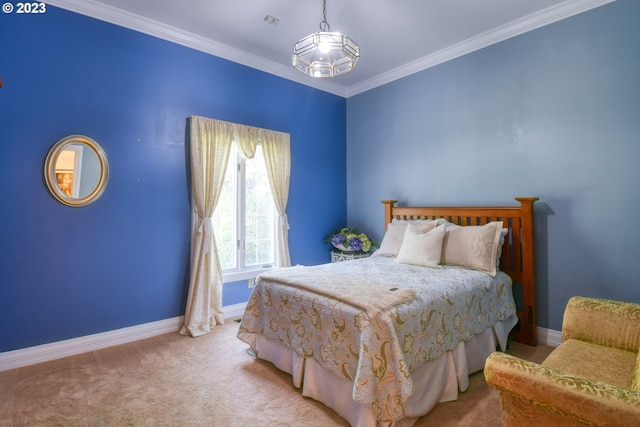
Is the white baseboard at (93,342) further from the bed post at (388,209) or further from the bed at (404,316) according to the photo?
the bed post at (388,209)

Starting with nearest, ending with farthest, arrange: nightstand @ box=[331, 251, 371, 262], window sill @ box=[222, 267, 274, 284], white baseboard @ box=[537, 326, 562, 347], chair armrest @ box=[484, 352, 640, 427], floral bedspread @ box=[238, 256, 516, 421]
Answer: chair armrest @ box=[484, 352, 640, 427] → floral bedspread @ box=[238, 256, 516, 421] → white baseboard @ box=[537, 326, 562, 347] → window sill @ box=[222, 267, 274, 284] → nightstand @ box=[331, 251, 371, 262]

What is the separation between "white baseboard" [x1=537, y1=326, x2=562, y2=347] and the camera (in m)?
2.85

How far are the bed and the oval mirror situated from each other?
170 cm

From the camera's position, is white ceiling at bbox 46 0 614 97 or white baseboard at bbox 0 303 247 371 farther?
white ceiling at bbox 46 0 614 97

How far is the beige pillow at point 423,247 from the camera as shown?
287 centimetres

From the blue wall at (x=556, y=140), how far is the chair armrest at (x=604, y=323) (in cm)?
→ 100

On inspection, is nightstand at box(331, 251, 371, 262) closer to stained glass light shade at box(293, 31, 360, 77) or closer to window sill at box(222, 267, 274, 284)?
window sill at box(222, 267, 274, 284)

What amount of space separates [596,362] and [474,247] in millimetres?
1275

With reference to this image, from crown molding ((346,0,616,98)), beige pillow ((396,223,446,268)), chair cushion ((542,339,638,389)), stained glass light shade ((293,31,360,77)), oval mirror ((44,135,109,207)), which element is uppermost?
crown molding ((346,0,616,98))

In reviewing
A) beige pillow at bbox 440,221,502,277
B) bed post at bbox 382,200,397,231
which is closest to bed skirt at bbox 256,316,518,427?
beige pillow at bbox 440,221,502,277

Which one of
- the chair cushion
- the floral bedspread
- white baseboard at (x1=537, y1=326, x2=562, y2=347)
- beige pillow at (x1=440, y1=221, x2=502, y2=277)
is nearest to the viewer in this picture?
the chair cushion

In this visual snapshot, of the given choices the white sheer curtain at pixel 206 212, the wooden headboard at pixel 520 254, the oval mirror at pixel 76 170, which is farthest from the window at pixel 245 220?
the wooden headboard at pixel 520 254

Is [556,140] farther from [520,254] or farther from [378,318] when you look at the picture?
[378,318]

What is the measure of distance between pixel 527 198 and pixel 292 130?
108 inches
